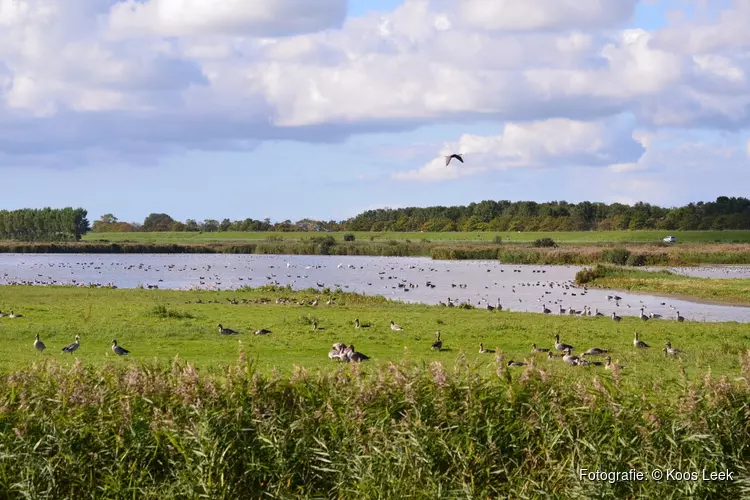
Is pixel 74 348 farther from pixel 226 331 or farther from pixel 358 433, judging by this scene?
A: pixel 358 433

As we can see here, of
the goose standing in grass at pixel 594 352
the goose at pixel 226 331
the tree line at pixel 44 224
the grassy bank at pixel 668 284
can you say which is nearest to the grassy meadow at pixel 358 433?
the goose standing in grass at pixel 594 352

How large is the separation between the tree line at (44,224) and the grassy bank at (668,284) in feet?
411

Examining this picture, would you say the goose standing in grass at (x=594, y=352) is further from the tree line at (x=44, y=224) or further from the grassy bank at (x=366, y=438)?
the tree line at (x=44, y=224)

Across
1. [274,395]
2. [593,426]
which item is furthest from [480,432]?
[274,395]

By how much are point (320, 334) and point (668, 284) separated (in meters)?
38.8

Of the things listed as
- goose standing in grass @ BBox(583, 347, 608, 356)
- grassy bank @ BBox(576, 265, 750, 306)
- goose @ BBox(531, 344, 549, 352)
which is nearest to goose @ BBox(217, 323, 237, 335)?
goose @ BBox(531, 344, 549, 352)

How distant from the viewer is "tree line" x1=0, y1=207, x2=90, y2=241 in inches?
6560

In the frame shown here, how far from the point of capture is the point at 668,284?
196 feet

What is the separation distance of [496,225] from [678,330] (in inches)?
6419

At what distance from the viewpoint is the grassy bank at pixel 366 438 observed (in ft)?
36.9

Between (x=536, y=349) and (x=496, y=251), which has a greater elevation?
(x=496, y=251)

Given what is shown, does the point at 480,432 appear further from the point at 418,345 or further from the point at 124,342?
the point at 124,342

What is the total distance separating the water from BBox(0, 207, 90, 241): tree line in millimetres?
77721

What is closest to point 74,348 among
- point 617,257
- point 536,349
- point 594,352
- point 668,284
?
point 536,349
